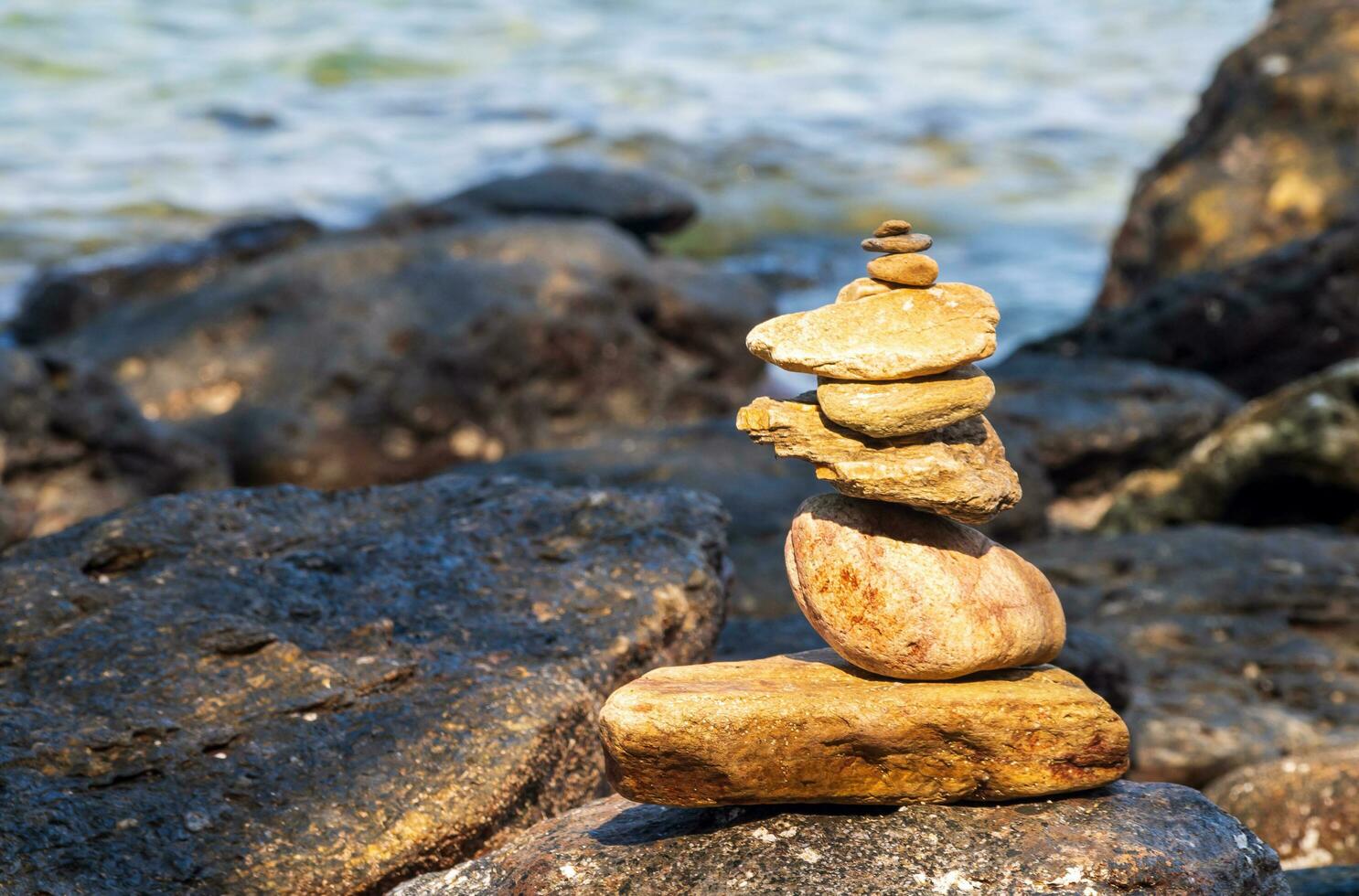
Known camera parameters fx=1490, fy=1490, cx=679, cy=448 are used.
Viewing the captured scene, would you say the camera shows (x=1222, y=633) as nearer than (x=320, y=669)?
No

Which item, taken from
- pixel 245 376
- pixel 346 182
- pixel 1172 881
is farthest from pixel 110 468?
pixel 346 182

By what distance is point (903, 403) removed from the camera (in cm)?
360

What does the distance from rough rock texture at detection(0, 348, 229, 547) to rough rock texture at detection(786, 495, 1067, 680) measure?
18.2ft

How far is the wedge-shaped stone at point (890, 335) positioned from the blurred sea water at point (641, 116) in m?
12.7

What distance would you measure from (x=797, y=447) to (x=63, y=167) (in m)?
19.2

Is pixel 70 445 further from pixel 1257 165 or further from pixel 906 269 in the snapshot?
pixel 1257 165

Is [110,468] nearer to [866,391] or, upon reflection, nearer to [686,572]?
[686,572]

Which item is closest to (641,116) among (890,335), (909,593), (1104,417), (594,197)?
(594,197)

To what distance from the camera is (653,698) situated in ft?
11.8

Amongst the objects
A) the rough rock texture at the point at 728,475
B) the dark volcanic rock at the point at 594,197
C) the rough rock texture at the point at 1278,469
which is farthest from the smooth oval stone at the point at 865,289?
the dark volcanic rock at the point at 594,197

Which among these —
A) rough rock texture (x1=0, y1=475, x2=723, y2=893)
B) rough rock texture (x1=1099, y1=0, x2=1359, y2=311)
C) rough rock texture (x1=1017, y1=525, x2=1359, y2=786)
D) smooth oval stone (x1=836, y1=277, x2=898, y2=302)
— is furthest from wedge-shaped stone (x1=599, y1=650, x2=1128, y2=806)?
rough rock texture (x1=1099, y1=0, x2=1359, y2=311)

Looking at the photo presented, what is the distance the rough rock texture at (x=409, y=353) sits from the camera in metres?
11.4

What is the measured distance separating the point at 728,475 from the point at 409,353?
13.8 ft

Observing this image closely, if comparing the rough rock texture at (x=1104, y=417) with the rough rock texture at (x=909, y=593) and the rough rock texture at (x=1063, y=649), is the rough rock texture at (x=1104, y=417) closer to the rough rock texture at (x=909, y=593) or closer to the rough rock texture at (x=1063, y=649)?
the rough rock texture at (x=1063, y=649)
